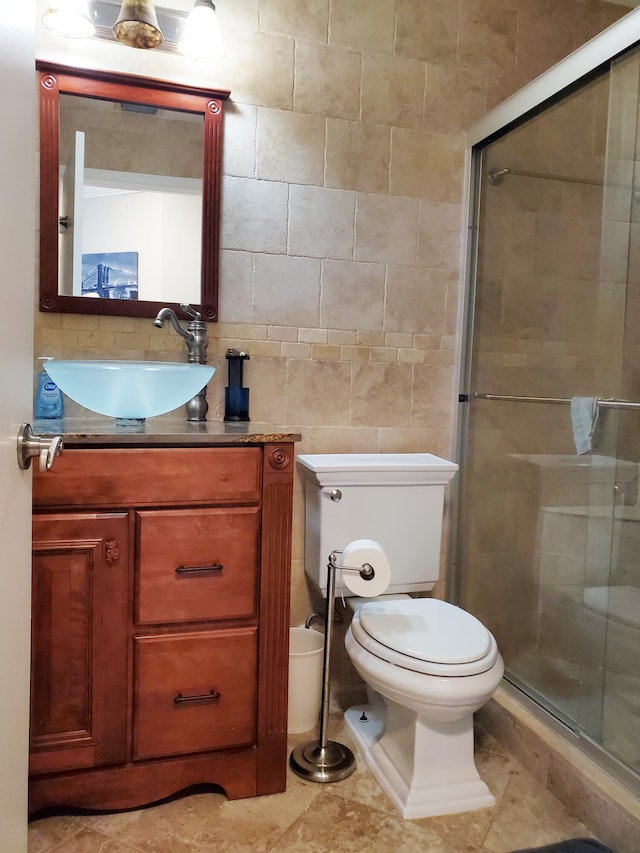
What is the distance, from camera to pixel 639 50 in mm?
1552

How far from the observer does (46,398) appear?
177 cm

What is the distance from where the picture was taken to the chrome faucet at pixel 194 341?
5.99 feet

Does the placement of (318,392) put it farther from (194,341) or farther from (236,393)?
(194,341)

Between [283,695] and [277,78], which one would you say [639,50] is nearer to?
[277,78]

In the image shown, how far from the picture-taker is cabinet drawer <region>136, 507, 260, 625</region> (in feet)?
4.86

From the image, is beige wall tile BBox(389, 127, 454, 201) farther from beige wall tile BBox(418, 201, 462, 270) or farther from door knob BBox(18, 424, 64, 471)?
door knob BBox(18, 424, 64, 471)

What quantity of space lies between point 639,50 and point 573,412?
0.90m

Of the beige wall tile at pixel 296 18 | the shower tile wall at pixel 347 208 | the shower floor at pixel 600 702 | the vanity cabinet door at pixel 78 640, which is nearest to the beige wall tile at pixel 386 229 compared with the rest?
the shower tile wall at pixel 347 208

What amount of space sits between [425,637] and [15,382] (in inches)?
44.4

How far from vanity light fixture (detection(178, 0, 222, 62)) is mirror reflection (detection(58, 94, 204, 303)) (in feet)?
0.55

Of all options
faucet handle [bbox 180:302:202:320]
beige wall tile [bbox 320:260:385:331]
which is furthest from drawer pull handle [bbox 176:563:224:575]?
beige wall tile [bbox 320:260:385:331]

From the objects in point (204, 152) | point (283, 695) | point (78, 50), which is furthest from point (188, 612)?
point (78, 50)

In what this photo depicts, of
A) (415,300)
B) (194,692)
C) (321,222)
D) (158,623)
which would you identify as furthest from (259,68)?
(194,692)

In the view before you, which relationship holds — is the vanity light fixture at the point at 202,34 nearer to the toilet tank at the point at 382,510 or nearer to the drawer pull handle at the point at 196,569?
the toilet tank at the point at 382,510
